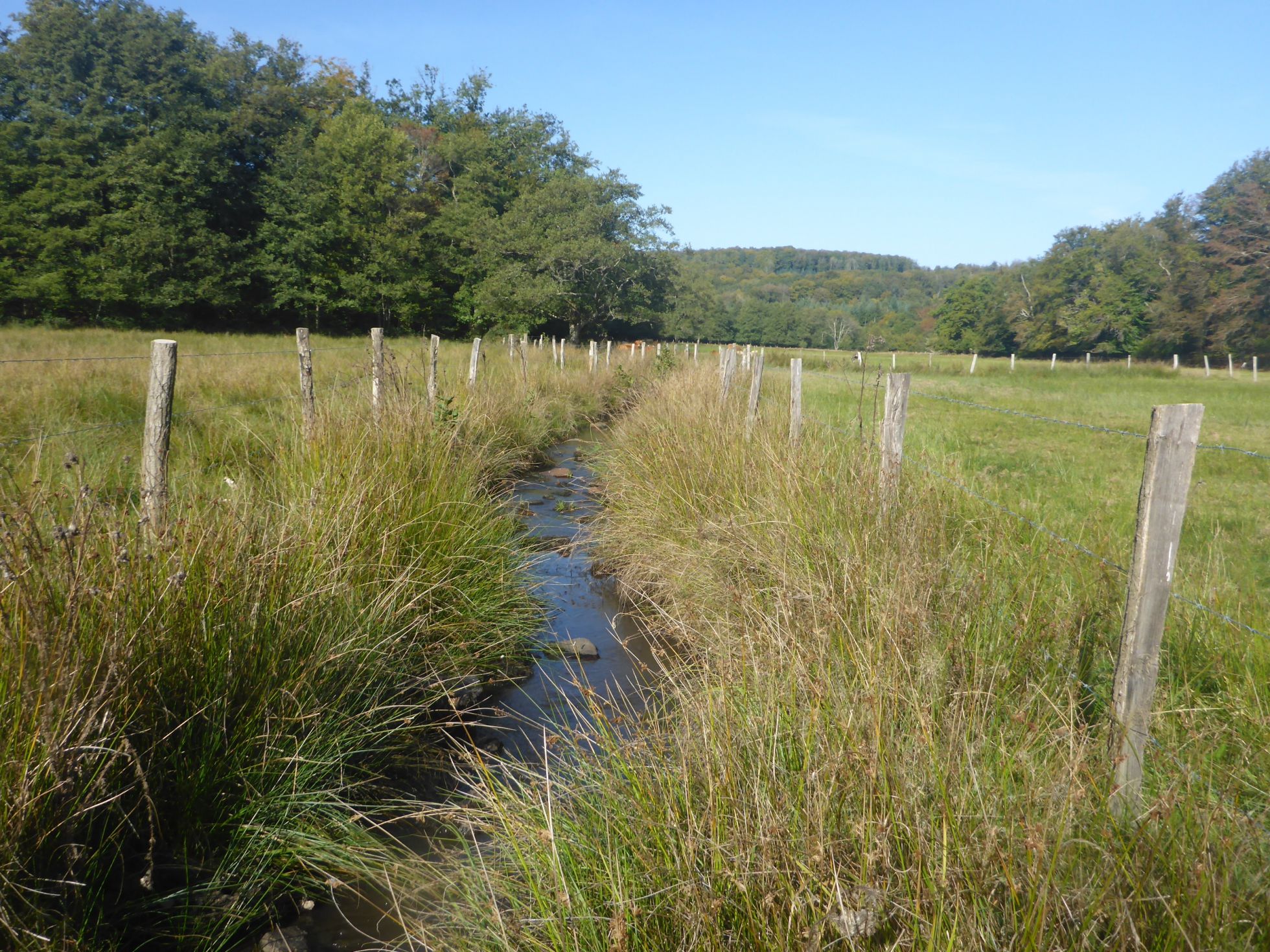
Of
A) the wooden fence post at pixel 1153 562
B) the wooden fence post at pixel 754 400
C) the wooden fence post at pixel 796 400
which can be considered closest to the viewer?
the wooden fence post at pixel 1153 562

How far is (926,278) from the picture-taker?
427 feet

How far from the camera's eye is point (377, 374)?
5.26m

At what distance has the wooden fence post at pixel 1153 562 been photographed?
2287 millimetres

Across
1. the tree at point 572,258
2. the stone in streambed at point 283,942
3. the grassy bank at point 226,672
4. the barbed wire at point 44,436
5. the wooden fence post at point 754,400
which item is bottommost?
the stone in streambed at point 283,942

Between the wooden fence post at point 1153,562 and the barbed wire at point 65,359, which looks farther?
the barbed wire at point 65,359

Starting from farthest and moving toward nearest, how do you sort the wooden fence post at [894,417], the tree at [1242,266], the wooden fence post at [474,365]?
the tree at [1242,266], the wooden fence post at [474,365], the wooden fence post at [894,417]

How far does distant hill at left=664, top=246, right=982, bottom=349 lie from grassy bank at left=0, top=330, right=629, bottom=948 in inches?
2266

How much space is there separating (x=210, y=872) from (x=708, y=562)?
2916 mm

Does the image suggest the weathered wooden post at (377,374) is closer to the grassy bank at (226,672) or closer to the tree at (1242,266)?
the grassy bank at (226,672)

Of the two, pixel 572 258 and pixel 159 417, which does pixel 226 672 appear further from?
pixel 572 258

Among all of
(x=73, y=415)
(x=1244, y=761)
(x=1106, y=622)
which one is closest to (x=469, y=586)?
(x=1106, y=622)

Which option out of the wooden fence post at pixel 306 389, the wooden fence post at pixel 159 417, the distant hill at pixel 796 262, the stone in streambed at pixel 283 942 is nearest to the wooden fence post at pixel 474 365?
the wooden fence post at pixel 306 389

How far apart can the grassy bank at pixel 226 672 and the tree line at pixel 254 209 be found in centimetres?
3533

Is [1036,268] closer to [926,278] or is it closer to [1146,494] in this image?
[926,278]
